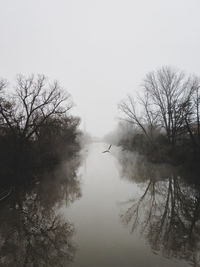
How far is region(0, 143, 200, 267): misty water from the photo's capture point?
4.43 m

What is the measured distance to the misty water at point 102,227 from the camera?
14.5ft

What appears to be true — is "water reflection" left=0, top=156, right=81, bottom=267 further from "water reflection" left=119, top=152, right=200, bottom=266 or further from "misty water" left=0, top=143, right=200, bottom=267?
"water reflection" left=119, top=152, right=200, bottom=266

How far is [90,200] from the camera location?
8898 millimetres

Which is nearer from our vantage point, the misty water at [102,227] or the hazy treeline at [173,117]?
the misty water at [102,227]

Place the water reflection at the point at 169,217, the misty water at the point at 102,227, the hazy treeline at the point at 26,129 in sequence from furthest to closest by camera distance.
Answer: the hazy treeline at the point at 26,129 → the water reflection at the point at 169,217 → the misty water at the point at 102,227

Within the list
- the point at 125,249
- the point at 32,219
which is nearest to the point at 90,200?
the point at 32,219

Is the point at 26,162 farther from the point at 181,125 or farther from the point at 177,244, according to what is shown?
the point at 181,125

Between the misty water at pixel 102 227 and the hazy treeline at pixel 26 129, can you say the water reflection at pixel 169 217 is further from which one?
the hazy treeline at pixel 26 129

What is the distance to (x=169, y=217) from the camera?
6676 millimetres

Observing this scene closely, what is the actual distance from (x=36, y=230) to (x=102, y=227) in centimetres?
252

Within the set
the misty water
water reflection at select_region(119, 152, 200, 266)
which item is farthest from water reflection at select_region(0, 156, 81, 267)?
water reflection at select_region(119, 152, 200, 266)

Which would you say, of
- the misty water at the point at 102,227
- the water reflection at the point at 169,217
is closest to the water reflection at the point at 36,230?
the misty water at the point at 102,227

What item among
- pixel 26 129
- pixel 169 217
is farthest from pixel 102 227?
pixel 26 129

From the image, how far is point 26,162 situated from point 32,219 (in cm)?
999
